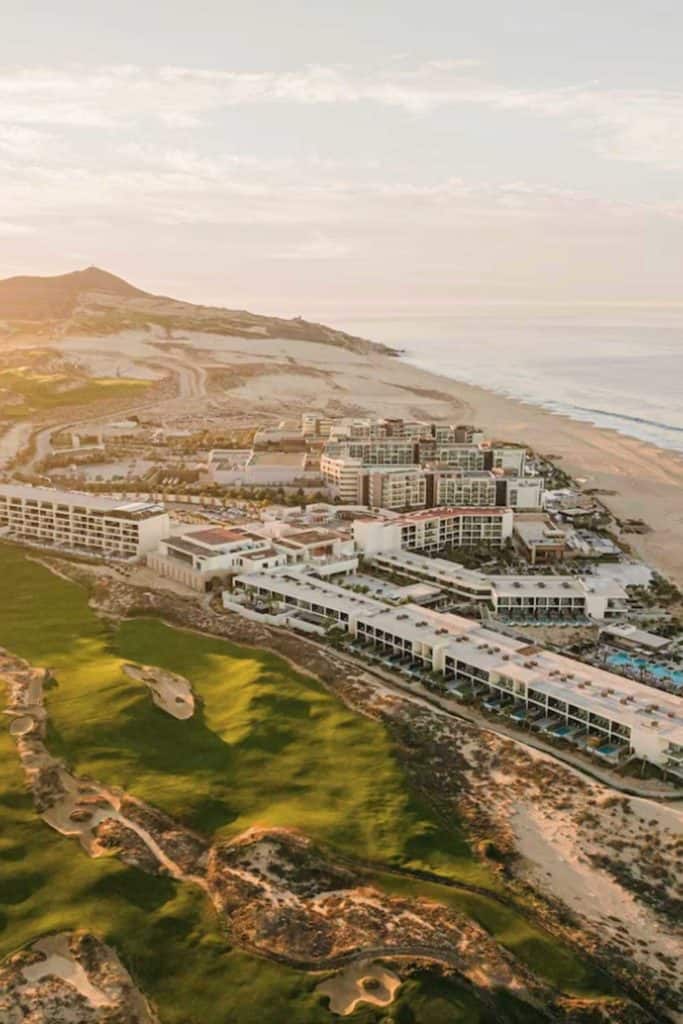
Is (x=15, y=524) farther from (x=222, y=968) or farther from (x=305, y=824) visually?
(x=222, y=968)

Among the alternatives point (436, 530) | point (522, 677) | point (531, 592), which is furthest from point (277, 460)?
point (522, 677)

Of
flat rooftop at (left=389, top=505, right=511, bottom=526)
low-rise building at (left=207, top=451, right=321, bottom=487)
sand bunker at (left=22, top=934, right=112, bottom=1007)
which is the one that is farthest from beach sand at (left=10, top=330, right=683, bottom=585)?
sand bunker at (left=22, top=934, right=112, bottom=1007)

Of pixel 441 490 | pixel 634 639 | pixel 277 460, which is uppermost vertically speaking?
pixel 277 460

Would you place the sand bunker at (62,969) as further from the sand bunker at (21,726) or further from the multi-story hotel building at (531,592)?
the multi-story hotel building at (531,592)

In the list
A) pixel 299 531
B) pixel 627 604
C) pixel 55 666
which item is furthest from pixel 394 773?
pixel 299 531

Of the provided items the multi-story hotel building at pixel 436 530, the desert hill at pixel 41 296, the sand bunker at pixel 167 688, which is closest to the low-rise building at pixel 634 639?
the multi-story hotel building at pixel 436 530

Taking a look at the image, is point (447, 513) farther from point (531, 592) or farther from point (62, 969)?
point (62, 969)
